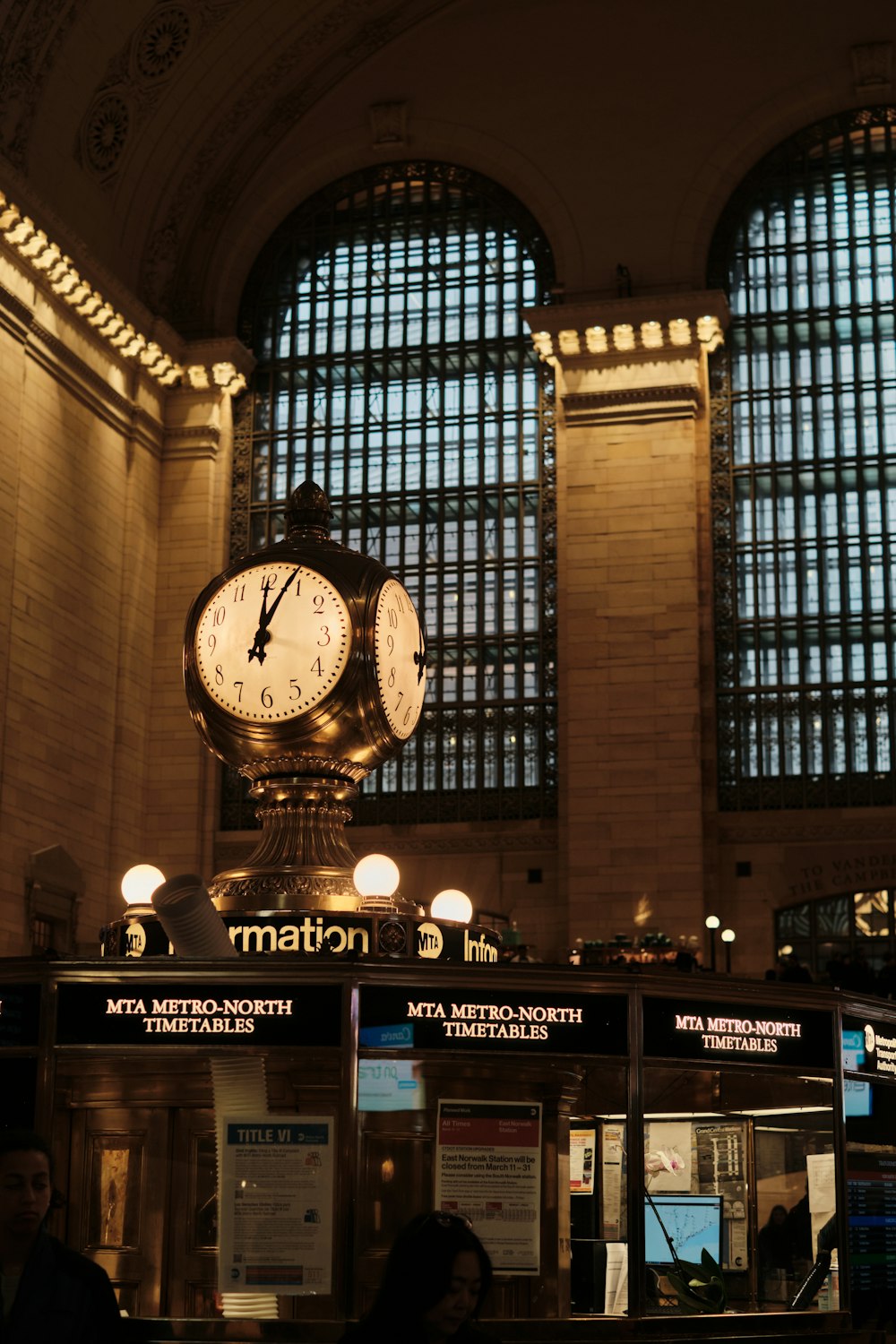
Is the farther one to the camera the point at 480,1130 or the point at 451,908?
the point at 451,908

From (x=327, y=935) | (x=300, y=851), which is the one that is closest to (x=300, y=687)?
(x=300, y=851)

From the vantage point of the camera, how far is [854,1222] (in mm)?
6523

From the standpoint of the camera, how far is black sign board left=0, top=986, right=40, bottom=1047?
570 centimetres

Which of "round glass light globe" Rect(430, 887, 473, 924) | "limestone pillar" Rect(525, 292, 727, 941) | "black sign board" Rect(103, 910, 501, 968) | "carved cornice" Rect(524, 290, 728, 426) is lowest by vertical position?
"black sign board" Rect(103, 910, 501, 968)

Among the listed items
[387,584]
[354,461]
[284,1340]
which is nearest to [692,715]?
[354,461]

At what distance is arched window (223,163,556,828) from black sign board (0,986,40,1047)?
18244mm

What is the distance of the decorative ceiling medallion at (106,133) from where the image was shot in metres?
23.7

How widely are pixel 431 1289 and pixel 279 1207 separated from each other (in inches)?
72.6

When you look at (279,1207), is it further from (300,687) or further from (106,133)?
(106,133)

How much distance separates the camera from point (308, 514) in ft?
23.7

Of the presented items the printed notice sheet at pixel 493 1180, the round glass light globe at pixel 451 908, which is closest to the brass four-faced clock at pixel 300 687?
the round glass light globe at pixel 451 908

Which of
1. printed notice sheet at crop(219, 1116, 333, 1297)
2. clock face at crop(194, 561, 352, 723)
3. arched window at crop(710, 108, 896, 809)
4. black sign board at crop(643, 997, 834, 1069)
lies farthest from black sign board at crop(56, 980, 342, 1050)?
arched window at crop(710, 108, 896, 809)

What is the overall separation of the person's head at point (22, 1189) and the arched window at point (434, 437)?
65.3 feet

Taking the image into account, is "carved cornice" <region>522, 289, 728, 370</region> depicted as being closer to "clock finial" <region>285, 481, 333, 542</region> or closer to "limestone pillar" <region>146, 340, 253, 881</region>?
"limestone pillar" <region>146, 340, 253, 881</region>
